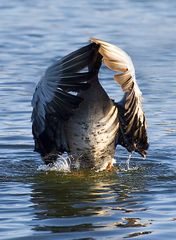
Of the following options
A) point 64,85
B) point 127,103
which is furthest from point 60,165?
point 64,85

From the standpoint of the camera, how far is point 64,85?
963 centimetres

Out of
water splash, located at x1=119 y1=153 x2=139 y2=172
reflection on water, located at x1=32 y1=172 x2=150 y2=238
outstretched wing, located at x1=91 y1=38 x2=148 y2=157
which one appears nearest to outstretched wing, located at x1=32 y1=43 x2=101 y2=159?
outstretched wing, located at x1=91 y1=38 x2=148 y2=157

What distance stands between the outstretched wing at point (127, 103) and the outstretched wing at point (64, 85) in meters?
0.15

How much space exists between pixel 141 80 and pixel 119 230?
7.03 metres

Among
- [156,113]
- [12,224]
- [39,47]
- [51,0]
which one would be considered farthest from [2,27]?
[12,224]

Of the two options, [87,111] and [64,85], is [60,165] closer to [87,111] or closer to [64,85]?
[87,111]

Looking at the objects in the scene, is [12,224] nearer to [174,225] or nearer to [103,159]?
[174,225]

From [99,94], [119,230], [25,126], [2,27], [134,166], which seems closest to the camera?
[119,230]

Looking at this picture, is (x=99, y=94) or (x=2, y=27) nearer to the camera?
(x=99, y=94)

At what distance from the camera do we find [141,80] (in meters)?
15.0

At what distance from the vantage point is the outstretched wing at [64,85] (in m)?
9.61

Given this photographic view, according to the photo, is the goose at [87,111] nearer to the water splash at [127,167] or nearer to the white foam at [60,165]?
the white foam at [60,165]

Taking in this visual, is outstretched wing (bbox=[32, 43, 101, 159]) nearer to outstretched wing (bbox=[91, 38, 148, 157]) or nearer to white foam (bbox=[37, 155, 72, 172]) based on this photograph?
outstretched wing (bbox=[91, 38, 148, 157])

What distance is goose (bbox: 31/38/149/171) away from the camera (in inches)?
380
